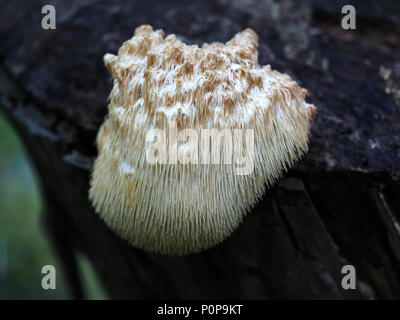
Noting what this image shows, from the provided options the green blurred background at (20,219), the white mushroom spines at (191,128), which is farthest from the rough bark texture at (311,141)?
→ the green blurred background at (20,219)

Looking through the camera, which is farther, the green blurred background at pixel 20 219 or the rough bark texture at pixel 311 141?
the green blurred background at pixel 20 219

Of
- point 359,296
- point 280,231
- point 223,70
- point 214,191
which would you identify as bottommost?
point 359,296

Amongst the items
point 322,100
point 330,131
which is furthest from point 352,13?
point 330,131

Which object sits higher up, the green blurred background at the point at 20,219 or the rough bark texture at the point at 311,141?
the rough bark texture at the point at 311,141

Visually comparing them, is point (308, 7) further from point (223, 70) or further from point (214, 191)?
point (214, 191)

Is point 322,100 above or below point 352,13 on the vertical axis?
below

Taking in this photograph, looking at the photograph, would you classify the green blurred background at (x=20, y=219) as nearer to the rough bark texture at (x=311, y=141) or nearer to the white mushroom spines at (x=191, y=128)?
the rough bark texture at (x=311, y=141)

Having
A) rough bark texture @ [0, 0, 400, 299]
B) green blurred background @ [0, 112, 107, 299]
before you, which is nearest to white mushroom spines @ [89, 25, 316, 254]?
rough bark texture @ [0, 0, 400, 299]
